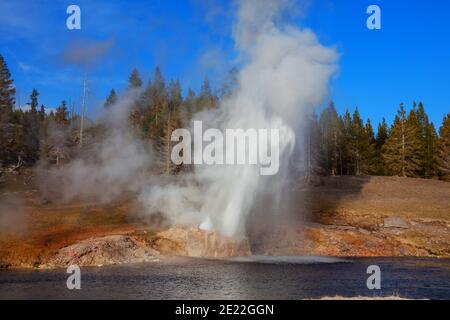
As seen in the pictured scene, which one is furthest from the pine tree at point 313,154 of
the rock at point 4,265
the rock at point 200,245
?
the rock at point 4,265

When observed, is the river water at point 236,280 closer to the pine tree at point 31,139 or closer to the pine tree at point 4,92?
the pine tree at point 4,92

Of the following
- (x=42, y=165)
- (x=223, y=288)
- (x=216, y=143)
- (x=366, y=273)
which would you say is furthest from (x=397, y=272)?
(x=42, y=165)

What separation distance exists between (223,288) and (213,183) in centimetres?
1889

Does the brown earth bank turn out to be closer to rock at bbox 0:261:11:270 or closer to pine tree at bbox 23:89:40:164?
rock at bbox 0:261:11:270

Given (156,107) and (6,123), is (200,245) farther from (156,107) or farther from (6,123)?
(156,107)

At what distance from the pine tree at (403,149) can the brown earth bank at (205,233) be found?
23.9 meters

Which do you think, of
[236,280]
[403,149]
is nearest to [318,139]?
[403,149]

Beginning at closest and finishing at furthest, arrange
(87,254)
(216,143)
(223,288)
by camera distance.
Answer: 1. (223,288)
2. (87,254)
3. (216,143)

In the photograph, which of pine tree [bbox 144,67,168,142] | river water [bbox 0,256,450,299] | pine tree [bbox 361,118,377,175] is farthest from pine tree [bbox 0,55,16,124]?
pine tree [bbox 361,118,377,175]

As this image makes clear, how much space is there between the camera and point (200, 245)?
3809 centimetres

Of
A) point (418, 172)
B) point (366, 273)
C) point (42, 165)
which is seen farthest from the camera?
point (418, 172)

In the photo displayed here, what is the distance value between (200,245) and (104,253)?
8284 mm
